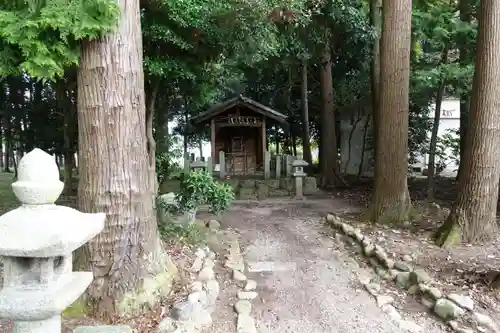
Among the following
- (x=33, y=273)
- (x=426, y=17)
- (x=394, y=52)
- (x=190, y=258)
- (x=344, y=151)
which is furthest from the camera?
(x=344, y=151)

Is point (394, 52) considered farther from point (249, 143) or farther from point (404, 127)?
point (249, 143)

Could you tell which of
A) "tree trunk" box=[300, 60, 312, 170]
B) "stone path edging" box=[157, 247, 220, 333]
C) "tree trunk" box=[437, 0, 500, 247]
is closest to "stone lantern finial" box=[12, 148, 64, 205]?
"stone path edging" box=[157, 247, 220, 333]

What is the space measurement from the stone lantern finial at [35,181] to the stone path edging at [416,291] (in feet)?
11.4

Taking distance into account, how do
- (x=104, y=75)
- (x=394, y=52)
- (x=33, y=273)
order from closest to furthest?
(x=33, y=273)
(x=104, y=75)
(x=394, y=52)

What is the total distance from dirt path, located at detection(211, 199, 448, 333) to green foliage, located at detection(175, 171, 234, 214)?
0.96 m

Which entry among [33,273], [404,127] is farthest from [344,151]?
[33,273]

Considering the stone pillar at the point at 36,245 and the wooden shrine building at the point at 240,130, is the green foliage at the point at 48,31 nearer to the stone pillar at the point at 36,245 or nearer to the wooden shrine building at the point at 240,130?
the stone pillar at the point at 36,245

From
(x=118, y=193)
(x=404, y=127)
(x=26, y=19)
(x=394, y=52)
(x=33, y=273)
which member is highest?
(x=394, y=52)

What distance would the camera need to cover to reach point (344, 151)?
20.1 metres

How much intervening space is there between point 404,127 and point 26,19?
6303 mm

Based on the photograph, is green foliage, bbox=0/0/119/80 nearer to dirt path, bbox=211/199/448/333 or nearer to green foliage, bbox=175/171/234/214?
green foliage, bbox=175/171/234/214

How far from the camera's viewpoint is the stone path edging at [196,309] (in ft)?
13.0

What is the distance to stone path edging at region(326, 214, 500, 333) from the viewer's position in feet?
13.4

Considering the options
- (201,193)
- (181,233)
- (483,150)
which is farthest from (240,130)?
(483,150)
